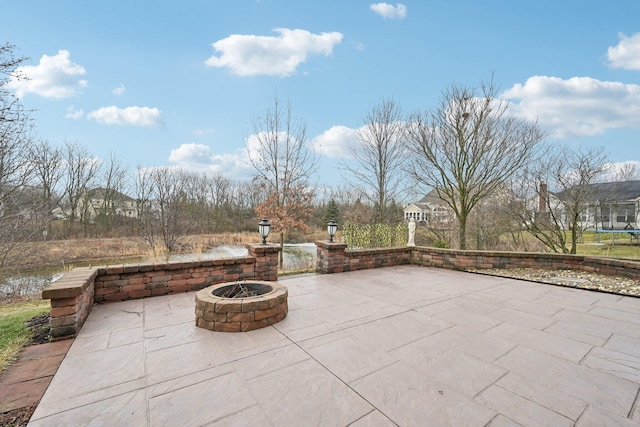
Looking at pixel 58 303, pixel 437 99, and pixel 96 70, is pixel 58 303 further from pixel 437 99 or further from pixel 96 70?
pixel 437 99

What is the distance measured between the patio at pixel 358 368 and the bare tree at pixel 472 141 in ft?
17.7

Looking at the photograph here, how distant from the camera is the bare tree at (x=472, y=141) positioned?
25.6 ft

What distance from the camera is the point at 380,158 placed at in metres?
9.78

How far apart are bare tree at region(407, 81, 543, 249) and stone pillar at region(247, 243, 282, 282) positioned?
6042 mm

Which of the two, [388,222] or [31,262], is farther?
[388,222]

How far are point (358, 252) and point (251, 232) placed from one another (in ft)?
45.7

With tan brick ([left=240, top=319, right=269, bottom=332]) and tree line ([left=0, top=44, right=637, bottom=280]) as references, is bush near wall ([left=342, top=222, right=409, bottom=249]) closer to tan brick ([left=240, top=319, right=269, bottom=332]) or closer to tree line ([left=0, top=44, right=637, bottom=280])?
tree line ([left=0, top=44, right=637, bottom=280])

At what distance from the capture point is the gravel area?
13.9 ft

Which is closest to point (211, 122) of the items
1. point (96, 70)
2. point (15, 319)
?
point (96, 70)

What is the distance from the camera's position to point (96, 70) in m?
6.68

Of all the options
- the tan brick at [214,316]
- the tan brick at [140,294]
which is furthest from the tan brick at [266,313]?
the tan brick at [140,294]

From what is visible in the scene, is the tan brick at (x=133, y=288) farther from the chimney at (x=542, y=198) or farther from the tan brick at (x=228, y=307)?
the chimney at (x=542, y=198)

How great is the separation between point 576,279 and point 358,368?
520 cm


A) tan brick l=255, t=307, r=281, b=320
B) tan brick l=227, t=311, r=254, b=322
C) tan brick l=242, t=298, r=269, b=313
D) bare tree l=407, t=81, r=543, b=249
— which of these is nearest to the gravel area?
bare tree l=407, t=81, r=543, b=249
